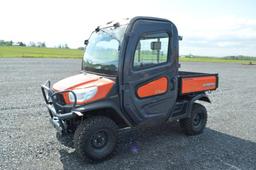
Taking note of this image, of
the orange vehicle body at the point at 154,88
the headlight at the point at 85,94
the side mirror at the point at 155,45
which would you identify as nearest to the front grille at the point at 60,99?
the headlight at the point at 85,94

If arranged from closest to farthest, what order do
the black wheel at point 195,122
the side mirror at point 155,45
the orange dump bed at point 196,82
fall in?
the side mirror at point 155,45 → the orange dump bed at point 196,82 → the black wheel at point 195,122

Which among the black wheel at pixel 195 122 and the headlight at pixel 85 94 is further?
the black wheel at pixel 195 122

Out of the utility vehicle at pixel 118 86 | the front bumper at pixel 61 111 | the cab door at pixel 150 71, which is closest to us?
the front bumper at pixel 61 111

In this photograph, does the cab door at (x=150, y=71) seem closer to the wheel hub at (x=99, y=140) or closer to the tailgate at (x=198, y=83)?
the tailgate at (x=198, y=83)

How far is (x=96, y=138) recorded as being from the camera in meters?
Answer: 3.73

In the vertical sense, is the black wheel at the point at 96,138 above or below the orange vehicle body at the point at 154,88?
below

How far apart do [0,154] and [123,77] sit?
2396mm

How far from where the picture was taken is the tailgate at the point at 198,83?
481 centimetres

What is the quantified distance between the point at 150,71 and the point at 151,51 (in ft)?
1.17

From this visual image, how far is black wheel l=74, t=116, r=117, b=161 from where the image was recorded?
141 inches

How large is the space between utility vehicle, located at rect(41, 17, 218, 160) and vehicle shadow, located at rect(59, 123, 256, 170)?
336 millimetres

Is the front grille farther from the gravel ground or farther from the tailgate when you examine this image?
the tailgate

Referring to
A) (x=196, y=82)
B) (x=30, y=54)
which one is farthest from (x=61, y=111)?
(x=30, y=54)

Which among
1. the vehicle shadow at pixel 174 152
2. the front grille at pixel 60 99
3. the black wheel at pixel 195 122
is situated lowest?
the vehicle shadow at pixel 174 152
